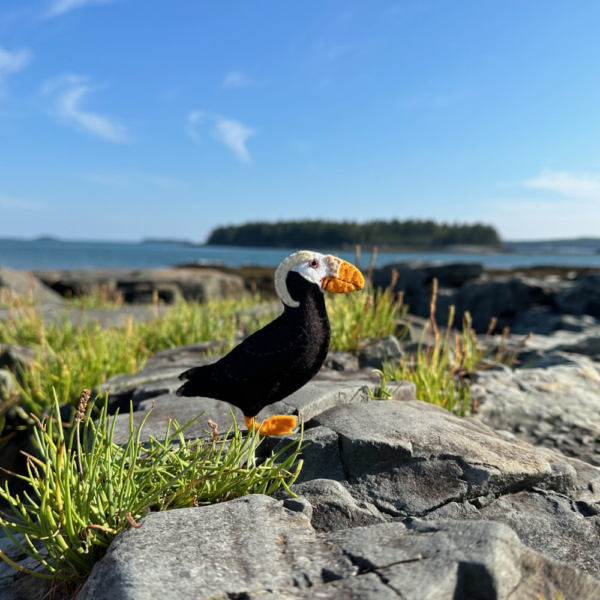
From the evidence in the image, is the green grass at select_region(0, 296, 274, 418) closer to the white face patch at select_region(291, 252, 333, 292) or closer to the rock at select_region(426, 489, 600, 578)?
the white face patch at select_region(291, 252, 333, 292)

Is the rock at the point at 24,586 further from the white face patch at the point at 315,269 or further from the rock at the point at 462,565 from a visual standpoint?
the white face patch at the point at 315,269

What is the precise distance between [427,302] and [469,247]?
90448 mm

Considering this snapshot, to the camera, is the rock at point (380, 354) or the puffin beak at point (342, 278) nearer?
the puffin beak at point (342, 278)

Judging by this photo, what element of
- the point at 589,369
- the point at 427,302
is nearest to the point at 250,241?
the point at 427,302

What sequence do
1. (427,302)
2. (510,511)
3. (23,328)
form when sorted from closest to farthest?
(510,511), (23,328), (427,302)

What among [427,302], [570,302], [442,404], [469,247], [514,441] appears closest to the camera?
[514,441]

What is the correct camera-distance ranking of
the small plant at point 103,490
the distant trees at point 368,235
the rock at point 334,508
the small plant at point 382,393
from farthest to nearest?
1. the distant trees at point 368,235
2. the small plant at point 382,393
3. the rock at point 334,508
4. the small plant at point 103,490

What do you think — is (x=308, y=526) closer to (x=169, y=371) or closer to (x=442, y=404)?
(x=442, y=404)

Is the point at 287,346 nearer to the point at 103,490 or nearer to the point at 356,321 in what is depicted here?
the point at 103,490

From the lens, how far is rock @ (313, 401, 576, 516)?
267cm

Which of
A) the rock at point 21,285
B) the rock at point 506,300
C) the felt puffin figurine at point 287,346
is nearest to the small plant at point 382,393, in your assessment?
the felt puffin figurine at point 287,346

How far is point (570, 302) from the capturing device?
453 inches

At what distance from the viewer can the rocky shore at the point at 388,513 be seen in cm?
179

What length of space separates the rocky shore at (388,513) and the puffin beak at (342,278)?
2.66 feet
